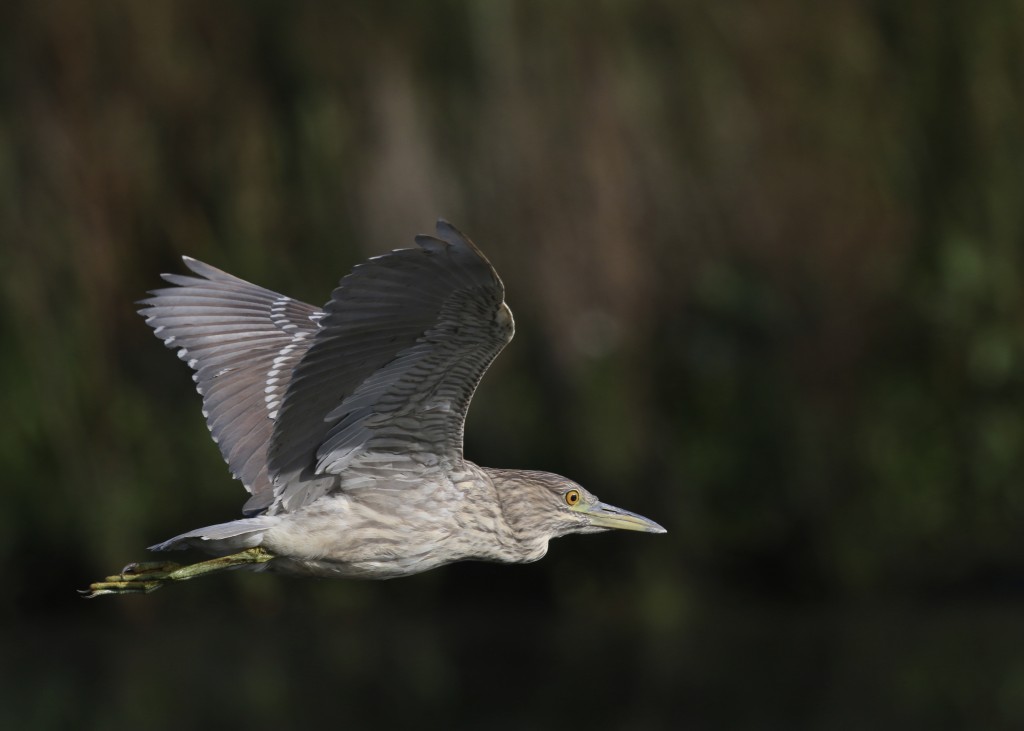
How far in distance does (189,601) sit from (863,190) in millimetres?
6650

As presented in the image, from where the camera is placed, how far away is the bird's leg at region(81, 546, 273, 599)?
541 centimetres

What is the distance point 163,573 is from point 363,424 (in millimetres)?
879

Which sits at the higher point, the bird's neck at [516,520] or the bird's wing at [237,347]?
the bird's wing at [237,347]

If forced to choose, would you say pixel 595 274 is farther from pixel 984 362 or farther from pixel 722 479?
pixel 984 362

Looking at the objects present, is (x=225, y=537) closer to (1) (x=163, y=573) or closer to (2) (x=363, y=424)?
(1) (x=163, y=573)

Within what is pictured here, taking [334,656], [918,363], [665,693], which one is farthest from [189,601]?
[918,363]

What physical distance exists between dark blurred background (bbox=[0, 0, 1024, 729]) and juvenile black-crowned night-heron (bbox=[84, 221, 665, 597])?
21.0 feet

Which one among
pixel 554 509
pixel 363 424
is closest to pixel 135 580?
pixel 363 424

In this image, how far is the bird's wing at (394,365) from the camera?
15.1 ft

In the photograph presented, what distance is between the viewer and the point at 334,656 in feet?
Answer: 42.5

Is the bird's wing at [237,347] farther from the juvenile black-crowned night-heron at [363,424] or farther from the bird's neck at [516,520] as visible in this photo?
the bird's neck at [516,520]

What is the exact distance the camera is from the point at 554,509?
5.96m

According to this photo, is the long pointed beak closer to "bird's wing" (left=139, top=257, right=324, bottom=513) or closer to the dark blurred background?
"bird's wing" (left=139, top=257, right=324, bottom=513)

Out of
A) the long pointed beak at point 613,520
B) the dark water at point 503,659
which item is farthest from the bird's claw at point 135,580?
the dark water at point 503,659
